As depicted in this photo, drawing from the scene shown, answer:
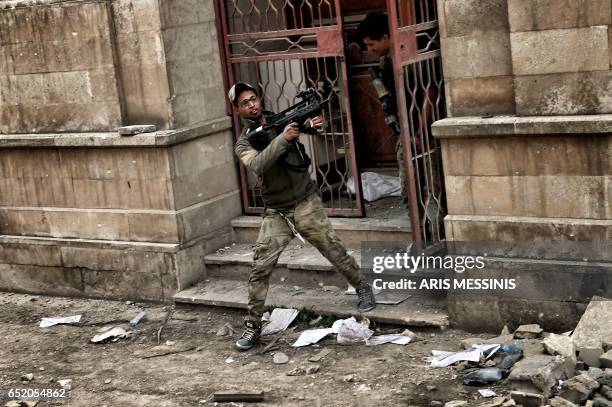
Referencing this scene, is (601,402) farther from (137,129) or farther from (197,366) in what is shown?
(137,129)

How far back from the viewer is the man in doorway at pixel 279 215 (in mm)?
8273

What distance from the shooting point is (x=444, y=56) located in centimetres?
791

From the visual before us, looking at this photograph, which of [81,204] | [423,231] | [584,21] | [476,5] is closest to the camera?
[584,21]

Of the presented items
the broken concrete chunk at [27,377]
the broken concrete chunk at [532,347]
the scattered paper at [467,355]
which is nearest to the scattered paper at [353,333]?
the scattered paper at [467,355]

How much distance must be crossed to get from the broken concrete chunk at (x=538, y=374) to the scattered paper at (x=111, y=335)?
153 inches

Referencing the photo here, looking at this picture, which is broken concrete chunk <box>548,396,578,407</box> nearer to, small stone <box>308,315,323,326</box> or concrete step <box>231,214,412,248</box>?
small stone <box>308,315,323,326</box>

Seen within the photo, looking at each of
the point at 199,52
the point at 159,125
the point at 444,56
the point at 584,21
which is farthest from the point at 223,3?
the point at 584,21

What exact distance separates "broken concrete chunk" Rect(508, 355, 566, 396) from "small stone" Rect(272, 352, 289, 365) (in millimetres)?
1952

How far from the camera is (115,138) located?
9.90 metres

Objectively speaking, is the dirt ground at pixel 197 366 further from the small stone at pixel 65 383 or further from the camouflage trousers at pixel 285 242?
the camouflage trousers at pixel 285 242

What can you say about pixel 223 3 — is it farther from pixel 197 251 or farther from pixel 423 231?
pixel 423 231

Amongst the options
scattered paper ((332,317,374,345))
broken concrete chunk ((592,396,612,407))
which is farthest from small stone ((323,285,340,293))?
broken concrete chunk ((592,396,612,407))

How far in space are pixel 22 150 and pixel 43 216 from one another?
0.72 metres

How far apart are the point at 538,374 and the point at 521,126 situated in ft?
6.13
